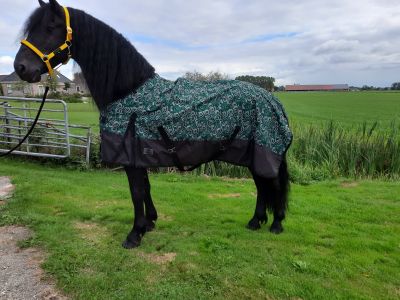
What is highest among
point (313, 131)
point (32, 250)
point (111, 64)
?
point (111, 64)

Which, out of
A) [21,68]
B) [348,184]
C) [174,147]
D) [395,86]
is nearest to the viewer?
[21,68]

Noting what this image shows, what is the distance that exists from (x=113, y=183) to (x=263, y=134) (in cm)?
377

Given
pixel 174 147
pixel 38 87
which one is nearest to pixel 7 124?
pixel 38 87

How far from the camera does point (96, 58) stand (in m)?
3.14

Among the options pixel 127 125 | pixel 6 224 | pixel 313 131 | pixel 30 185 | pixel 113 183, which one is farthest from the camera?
pixel 313 131

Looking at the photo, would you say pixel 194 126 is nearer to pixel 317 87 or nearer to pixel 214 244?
pixel 214 244

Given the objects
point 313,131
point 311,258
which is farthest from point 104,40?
point 313,131

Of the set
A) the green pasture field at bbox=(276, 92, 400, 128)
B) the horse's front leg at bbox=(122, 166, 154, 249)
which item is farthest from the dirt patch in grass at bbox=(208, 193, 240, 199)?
the green pasture field at bbox=(276, 92, 400, 128)

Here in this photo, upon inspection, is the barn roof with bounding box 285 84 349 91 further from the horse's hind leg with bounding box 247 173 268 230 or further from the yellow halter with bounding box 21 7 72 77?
the yellow halter with bounding box 21 7 72 77

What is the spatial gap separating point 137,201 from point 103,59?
1420 mm

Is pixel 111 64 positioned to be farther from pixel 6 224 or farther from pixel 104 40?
pixel 6 224

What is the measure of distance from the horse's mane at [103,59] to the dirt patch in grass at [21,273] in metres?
1.58

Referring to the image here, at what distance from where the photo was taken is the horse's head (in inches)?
116

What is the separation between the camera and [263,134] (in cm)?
330
